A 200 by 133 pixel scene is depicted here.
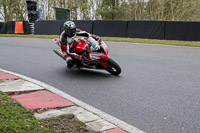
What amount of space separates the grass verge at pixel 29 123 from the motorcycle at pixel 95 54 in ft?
10.4

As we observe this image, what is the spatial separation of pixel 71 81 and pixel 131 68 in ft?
7.49

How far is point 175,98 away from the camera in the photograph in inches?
193

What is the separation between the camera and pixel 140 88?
5.64 m

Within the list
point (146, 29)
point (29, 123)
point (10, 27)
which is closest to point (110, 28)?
point (146, 29)

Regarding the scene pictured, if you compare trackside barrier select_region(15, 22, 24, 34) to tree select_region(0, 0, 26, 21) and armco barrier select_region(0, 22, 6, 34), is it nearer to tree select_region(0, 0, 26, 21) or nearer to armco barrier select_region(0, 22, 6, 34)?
armco barrier select_region(0, 22, 6, 34)

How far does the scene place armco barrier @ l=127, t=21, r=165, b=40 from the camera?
18.2 meters

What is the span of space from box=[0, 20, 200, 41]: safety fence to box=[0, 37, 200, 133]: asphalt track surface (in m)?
8.38

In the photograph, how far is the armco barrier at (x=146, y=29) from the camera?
1823 centimetres

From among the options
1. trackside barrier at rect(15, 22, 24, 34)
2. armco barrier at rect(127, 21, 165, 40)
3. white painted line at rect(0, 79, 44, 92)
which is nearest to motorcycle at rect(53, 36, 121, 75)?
white painted line at rect(0, 79, 44, 92)

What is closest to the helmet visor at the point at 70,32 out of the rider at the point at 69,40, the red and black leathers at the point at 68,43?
the rider at the point at 69,40

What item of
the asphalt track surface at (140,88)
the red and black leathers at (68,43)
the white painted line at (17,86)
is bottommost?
the asphalt track surface at (140,88)

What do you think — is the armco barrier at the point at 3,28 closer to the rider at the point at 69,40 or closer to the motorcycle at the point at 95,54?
the rider at the point at 69,40

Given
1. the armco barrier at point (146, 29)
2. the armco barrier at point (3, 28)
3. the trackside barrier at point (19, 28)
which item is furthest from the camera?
the armco barrier at point (3, 28)

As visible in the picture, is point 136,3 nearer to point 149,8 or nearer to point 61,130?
point 149,8
